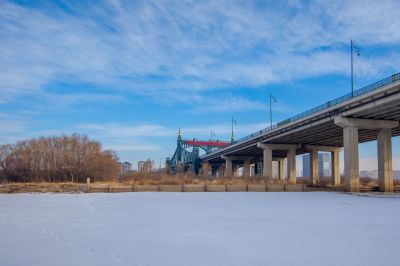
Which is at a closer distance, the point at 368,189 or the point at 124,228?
the point at 124,228

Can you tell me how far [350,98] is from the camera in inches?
1719

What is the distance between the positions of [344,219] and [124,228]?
9.03 meters

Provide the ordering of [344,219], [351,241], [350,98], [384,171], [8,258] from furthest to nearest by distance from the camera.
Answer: [384,171] < [350,98] < [344,219] < [351,241] < [8,258]

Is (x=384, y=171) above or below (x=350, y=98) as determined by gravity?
below

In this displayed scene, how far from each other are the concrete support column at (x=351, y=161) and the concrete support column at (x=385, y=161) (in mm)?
4363

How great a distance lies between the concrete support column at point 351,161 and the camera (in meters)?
45.0

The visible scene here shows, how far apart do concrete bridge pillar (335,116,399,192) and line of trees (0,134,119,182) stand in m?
58.1

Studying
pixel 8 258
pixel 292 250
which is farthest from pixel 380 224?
pixel 8 258

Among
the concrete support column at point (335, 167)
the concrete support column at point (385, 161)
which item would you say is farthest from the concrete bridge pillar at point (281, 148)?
the concrete support column at point (385, 161)

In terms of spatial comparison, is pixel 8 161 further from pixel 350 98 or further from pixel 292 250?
pixel 292 250

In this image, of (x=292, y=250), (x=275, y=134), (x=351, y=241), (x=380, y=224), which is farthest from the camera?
(x=275, y=134)

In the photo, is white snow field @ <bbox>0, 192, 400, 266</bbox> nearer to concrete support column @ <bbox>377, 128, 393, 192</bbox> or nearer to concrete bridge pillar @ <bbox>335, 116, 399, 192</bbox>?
concrete bridge pillar @ <bbox>335, 116, 399, 192</bbox>

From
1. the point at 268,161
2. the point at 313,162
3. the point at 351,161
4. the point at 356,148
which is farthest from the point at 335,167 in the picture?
the point at 351,161

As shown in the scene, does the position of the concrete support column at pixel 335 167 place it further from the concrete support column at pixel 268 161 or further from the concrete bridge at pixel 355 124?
the concrete support column at pixel 268 161
